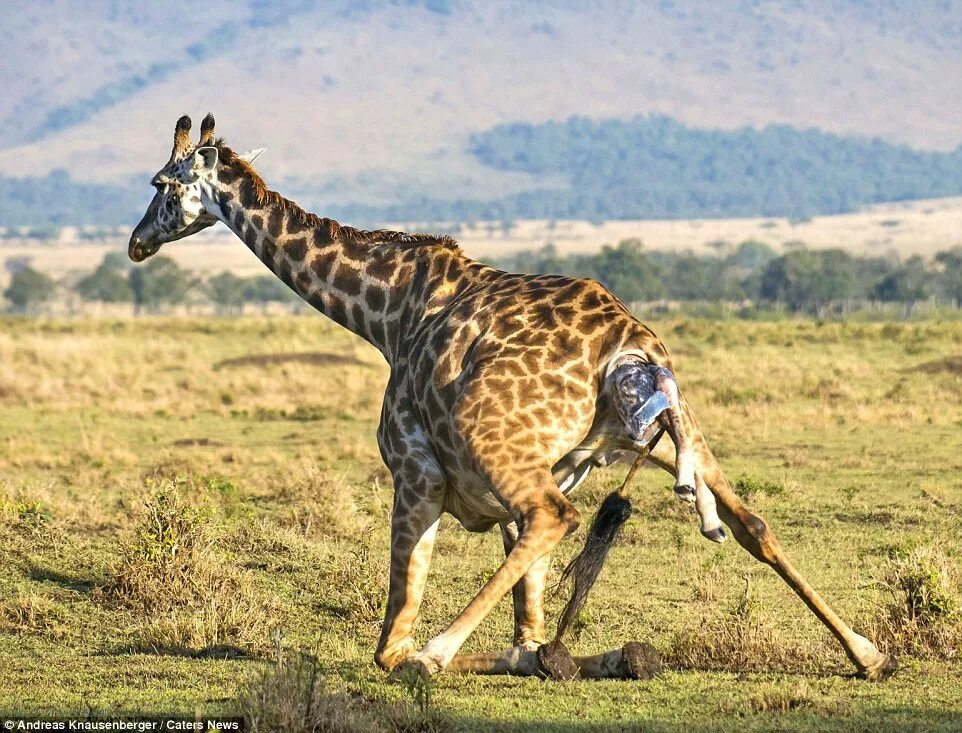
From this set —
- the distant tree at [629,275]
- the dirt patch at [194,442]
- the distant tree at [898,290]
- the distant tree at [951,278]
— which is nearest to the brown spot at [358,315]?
the dirt patch at [194,442]

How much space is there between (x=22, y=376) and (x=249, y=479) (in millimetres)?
14315

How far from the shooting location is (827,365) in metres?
31.7

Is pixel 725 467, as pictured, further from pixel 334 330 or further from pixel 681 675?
pixel 334 330

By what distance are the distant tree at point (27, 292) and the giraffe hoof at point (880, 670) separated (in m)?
98.7

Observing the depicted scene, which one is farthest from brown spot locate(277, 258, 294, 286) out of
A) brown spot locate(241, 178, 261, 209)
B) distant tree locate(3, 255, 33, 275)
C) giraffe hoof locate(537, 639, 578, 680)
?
distant tree locate(3, 255, 33, 275)

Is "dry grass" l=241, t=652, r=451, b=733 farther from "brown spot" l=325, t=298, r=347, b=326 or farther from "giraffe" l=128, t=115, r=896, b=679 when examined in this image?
"brown spot" l=325, t=298, r=347, b=326

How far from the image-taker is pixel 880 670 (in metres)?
8.09

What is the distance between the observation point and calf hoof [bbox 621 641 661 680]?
8133mm

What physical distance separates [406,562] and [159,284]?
8827cm

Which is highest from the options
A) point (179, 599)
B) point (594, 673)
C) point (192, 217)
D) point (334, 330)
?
point (192, 217)

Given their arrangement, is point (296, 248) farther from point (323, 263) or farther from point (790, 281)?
point (790, 281)

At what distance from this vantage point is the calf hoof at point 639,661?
8.13 m

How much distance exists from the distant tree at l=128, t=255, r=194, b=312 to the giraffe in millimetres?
85653

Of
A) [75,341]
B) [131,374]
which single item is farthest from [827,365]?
[75,341]
